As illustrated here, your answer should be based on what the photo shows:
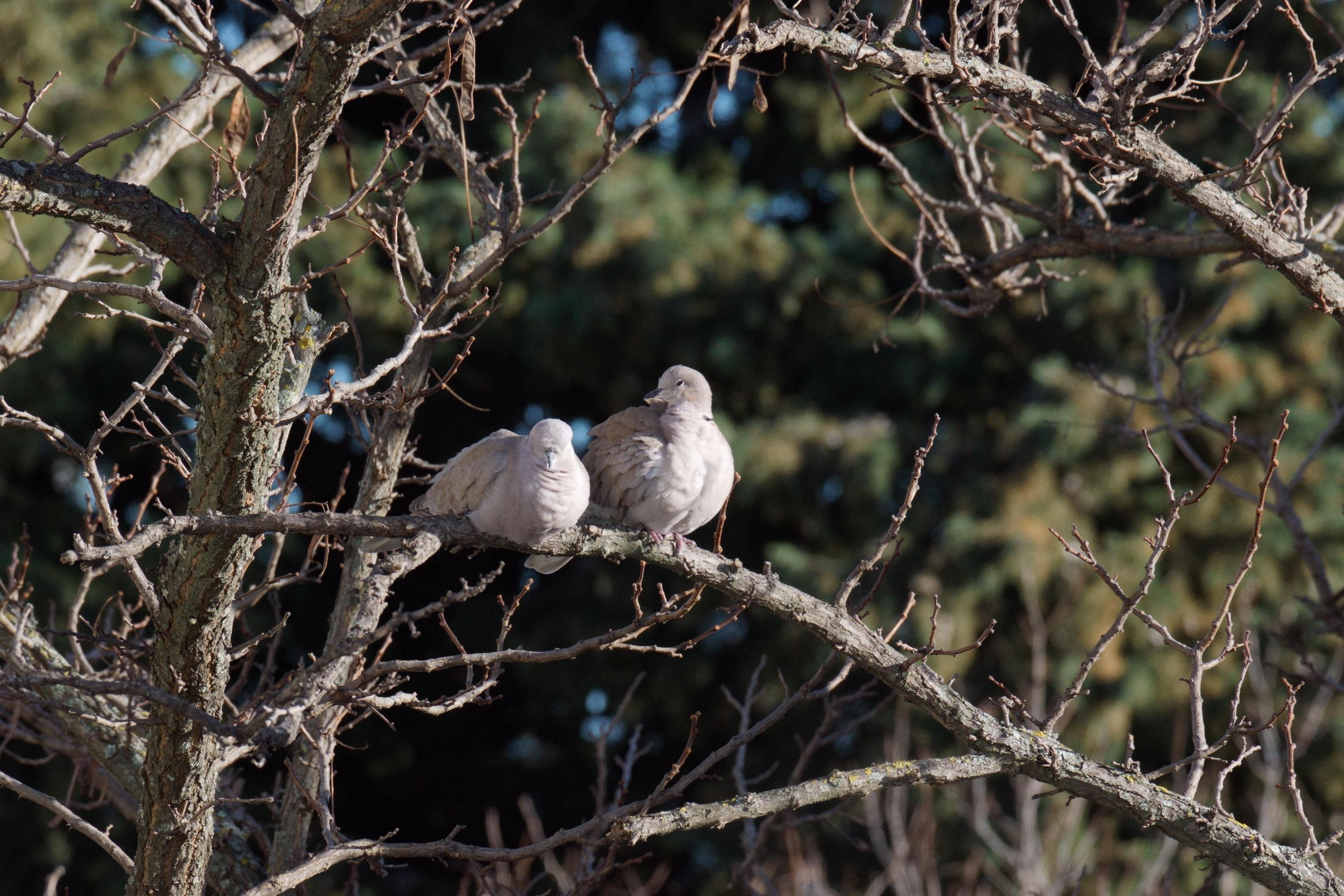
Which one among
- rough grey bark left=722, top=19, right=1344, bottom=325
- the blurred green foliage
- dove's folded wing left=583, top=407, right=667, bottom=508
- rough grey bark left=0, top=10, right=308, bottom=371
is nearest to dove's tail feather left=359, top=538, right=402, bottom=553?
dove's folded wing left=583, top=407, right=667, bottom=508

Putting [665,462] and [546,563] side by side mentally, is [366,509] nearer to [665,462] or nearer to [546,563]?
[546,563]

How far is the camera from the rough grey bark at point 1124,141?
248 centimetres

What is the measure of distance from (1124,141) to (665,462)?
132cm

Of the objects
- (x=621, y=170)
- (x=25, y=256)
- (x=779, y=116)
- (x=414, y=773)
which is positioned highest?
(x=779, y=116)

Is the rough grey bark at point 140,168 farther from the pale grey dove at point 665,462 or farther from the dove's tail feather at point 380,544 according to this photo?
the pale grey dove at point 665,462

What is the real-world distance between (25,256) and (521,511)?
1884 mm

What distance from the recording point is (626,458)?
317 cm

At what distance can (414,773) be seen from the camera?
8.95 metres

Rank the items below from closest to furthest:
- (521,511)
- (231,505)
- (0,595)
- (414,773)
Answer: (231,505), (521,511), (0,595), (414,773)

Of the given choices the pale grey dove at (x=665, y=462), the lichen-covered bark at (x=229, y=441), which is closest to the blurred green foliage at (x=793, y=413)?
the pale grey dove at (x=665, y=462)

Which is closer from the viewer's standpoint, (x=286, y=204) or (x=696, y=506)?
(x=286, y=204)

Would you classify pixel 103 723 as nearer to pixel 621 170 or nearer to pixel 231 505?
pixel 231 505

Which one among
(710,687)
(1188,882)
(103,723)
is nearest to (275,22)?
(103,723)

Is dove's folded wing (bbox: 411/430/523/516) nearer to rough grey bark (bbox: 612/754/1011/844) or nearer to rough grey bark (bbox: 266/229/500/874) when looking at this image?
rough grey bark (bbox: 266/229/500/874)
